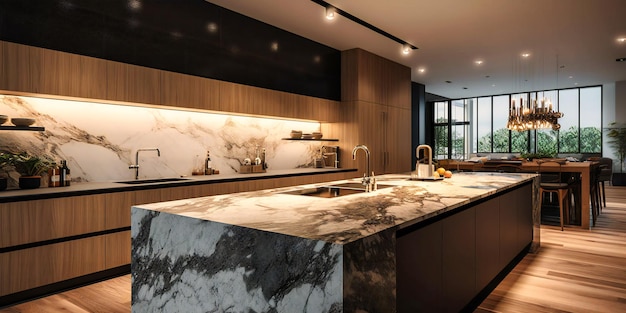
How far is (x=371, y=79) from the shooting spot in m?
6.55

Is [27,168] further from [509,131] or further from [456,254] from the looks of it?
[509,131]

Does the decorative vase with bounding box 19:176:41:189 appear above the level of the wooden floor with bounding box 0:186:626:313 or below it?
above

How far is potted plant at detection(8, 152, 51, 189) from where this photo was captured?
3027 millimetres

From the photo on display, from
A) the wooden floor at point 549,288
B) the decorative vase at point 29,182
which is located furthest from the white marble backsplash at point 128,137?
the wooden floor at point 549,288

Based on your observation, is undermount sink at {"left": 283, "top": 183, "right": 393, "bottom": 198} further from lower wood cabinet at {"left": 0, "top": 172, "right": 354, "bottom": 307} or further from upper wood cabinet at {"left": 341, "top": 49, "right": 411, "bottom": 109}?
upper wood cabinet at {"left": 341, "top": 49, "right": 411, "bottom": 109}

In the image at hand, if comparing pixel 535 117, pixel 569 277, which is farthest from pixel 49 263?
pixel 535 117

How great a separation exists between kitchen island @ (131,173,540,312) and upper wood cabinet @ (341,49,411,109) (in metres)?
3.99

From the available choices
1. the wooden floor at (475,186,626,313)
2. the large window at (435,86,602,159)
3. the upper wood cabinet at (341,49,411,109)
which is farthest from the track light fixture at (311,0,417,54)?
the large window at (435,86,602,159)

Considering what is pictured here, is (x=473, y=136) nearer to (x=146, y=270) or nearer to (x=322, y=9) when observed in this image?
(x=322, y=9)

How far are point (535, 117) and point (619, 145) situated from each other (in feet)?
16.0

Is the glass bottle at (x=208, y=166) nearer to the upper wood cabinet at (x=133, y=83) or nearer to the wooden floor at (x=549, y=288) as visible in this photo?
the upper wood cabinet at (x=133, y=83)

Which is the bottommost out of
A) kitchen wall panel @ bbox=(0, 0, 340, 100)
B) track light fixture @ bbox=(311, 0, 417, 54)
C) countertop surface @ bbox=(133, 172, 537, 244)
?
countertop surface @ bbox=(133, 172, 537, 244)

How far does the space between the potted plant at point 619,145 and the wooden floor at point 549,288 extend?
7.48m

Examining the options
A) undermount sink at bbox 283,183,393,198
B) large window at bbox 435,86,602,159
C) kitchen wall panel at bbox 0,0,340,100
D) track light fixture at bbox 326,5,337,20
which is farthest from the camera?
large window at bbox 435,86,602,159
